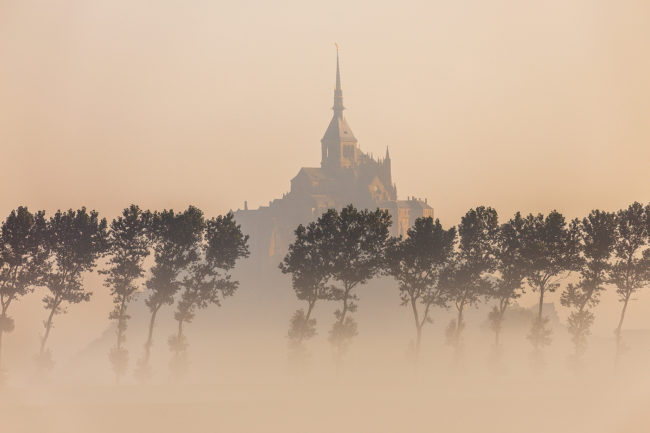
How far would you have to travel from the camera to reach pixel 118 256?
285 ft

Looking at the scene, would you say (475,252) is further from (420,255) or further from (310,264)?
(310,264)

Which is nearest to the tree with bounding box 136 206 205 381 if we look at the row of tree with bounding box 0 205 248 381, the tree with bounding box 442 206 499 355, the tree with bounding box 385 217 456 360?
the row of tree with bounding box 0 205 248 381

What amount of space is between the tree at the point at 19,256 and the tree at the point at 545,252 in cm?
4846

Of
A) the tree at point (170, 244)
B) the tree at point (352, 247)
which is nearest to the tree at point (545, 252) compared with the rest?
the tree at point (352, 247)

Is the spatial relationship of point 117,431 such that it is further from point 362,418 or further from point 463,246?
point 463,246

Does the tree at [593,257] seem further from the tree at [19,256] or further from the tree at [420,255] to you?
the tree at [19,256]

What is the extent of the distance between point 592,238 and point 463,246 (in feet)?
46.4

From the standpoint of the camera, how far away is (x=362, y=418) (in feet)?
196

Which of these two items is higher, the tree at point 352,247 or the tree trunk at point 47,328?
the tree at point 352,247

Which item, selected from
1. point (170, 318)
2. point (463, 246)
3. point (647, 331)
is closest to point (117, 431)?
point (463, 246)

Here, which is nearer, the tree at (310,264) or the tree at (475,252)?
the tree at (310,264)

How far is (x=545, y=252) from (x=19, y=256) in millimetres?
52525

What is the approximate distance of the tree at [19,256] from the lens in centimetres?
8056

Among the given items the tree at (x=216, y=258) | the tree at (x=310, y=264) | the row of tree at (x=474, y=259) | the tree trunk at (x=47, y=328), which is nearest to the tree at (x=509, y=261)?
the row of tree at (x=474, y=259)
